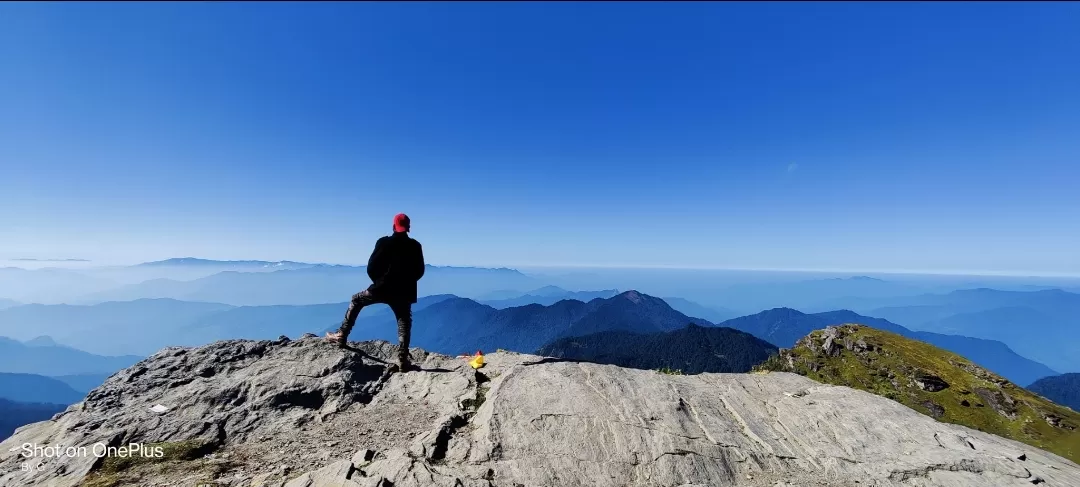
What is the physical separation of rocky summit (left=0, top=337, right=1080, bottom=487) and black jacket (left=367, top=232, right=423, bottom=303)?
2518mm

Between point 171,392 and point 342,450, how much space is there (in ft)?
21.2

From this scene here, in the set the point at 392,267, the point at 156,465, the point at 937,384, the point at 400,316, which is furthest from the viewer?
the point at 937,384

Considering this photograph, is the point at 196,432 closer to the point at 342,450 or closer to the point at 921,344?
the point at 342,450

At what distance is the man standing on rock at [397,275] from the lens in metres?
12.8

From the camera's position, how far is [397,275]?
506 inches

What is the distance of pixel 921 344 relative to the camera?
16400 cm

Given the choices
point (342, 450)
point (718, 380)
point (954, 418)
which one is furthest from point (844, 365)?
point (342, 450)

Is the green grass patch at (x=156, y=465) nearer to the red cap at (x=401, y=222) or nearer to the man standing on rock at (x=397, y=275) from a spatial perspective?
the man standing on rock at (x=397, y=275)

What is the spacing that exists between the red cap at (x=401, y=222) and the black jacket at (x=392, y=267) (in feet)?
0.48

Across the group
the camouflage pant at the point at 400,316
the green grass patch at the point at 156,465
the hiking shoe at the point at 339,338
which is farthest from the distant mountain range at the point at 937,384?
the green grass patch at the point at 156,465

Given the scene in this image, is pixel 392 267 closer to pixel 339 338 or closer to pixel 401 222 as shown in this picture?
pixel 401 222

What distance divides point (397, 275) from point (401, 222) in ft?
5.57

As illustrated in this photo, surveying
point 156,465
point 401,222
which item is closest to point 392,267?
point 401,222

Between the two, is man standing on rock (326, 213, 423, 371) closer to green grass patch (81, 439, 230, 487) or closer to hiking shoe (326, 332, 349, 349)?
hiking shoe (326, 332, 349, 349)
